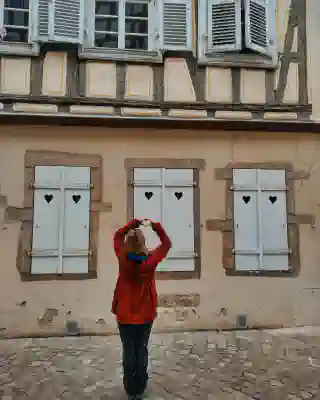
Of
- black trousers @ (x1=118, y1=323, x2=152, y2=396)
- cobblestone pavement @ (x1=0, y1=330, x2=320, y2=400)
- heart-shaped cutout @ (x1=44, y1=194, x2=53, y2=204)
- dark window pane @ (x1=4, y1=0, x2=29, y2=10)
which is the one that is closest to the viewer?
black trousers @ (x1=118, y1=323, x2=152, y2=396)

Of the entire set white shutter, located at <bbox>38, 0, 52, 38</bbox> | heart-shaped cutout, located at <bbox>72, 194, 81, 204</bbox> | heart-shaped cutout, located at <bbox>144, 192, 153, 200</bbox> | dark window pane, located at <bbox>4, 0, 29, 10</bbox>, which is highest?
dark window pane, located at <bbox>4, 0, 29, 10</bbox>

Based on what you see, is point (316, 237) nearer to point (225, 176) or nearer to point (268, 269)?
point (268, 269)

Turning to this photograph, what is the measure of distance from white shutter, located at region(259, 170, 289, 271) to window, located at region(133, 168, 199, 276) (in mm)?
1018

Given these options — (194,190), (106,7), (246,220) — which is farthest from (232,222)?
(106,7)

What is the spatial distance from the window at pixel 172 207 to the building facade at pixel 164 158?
0.05ft

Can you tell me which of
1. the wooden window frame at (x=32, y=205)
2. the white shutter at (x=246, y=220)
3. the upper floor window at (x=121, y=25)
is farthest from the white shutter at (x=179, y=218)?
the upper floor window at (x=121, y=25)

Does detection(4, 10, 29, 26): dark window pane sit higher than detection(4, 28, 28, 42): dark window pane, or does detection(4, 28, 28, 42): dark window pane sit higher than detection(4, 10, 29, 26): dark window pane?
detection(4, 10, 29, 26): dark window pane

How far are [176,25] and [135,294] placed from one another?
4.47 metres

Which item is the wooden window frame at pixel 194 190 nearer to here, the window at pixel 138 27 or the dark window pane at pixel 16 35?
the window at pixel 138 27

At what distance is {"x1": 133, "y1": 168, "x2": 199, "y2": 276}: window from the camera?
631 centimetres

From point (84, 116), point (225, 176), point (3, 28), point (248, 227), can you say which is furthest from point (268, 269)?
point (3, 28)

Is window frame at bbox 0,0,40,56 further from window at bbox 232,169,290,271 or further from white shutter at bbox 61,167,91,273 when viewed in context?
window at bbox 232,169,290,271

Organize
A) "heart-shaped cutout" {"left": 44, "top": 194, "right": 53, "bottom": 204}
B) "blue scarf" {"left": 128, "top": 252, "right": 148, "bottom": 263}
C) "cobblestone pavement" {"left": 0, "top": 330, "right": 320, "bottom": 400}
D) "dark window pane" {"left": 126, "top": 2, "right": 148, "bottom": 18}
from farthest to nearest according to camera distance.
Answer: "dark window pane" {"left": 126, "top": 2, "right": 148, "bottom": 18}
"heart-shaped cutout" {"left": 44, "top": 194, "right": 53, "bottom": 204}
"cobblestone pavement" {"left": 0, "top": 330, "right": 320, "bottom": 400}
"blue scarf" {"left": 128, "top": 252, "right": 148, "bottom": 263}

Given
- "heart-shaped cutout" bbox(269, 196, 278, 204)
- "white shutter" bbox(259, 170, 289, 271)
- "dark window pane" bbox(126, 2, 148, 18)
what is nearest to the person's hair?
"white shutter" bbox(259, 170, 289, 271)
